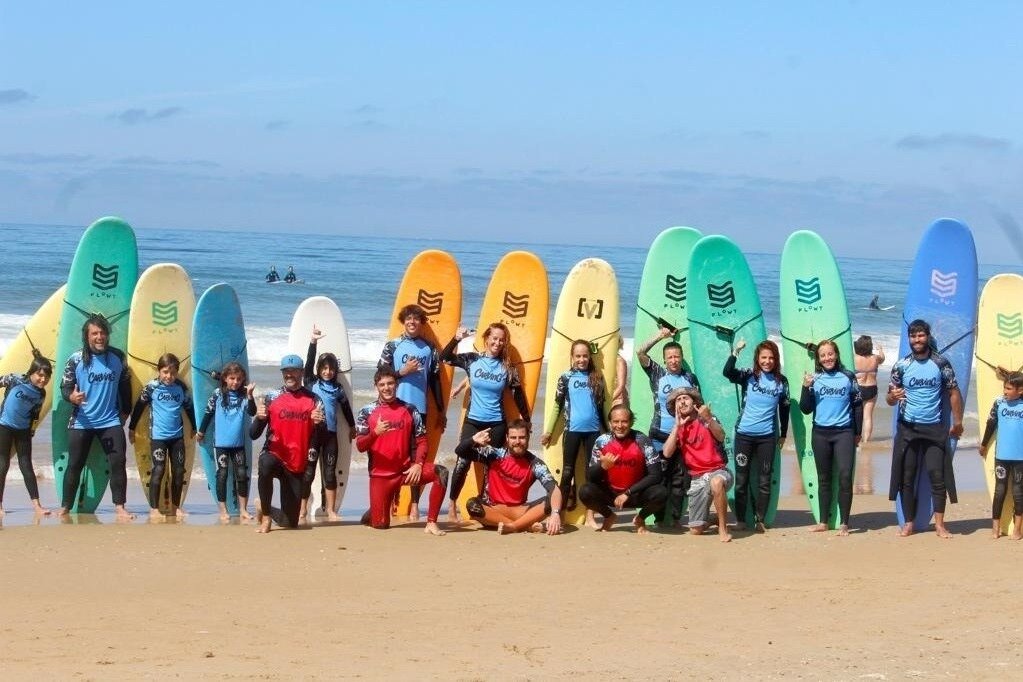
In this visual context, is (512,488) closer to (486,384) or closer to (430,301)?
(486,384)

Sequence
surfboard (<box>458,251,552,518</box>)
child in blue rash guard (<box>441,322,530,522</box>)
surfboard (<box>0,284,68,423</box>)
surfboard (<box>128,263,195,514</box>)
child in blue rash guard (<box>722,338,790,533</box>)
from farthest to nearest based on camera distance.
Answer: surfboard (<box>0,284,68,423</box>), surfboard (<box>458,251,552,518</box>), surfboard (<box>128,263,195,514</box>), child in blue rash guard (<box>441,322,530,522</box>), child in blue rash guard (<box>722,338,790,533</box>)

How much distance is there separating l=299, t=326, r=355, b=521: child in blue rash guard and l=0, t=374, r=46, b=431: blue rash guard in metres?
1.70

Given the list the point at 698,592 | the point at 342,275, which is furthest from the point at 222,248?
the point at 698,592

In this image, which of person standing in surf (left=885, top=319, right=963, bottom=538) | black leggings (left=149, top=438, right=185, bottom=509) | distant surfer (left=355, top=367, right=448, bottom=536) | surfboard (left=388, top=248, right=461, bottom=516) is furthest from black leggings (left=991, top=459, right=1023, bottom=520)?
black leggings (left=149, top=438, right=185, bottom=509)

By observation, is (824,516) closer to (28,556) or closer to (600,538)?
(600,538)

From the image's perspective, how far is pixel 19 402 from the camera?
826cm

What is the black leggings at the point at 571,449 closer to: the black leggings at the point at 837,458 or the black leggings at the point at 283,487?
the black leggings at the point at 837,458

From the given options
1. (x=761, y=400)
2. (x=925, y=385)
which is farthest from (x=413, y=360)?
(x=925, y=385)

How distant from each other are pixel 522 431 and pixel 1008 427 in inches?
111

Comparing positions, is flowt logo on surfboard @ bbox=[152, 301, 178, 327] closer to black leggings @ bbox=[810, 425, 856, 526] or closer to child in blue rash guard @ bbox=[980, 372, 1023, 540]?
black leggings @ bbox=[810, 425, 856, 526]

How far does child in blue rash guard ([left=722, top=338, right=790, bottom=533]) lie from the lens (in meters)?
7.92

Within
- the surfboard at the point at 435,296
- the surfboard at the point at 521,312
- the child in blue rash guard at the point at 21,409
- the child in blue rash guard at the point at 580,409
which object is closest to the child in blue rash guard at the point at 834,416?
the child in blue rash guard at the point at 580,409

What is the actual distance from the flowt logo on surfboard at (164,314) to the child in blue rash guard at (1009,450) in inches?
205

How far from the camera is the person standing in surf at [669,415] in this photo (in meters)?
7.88
